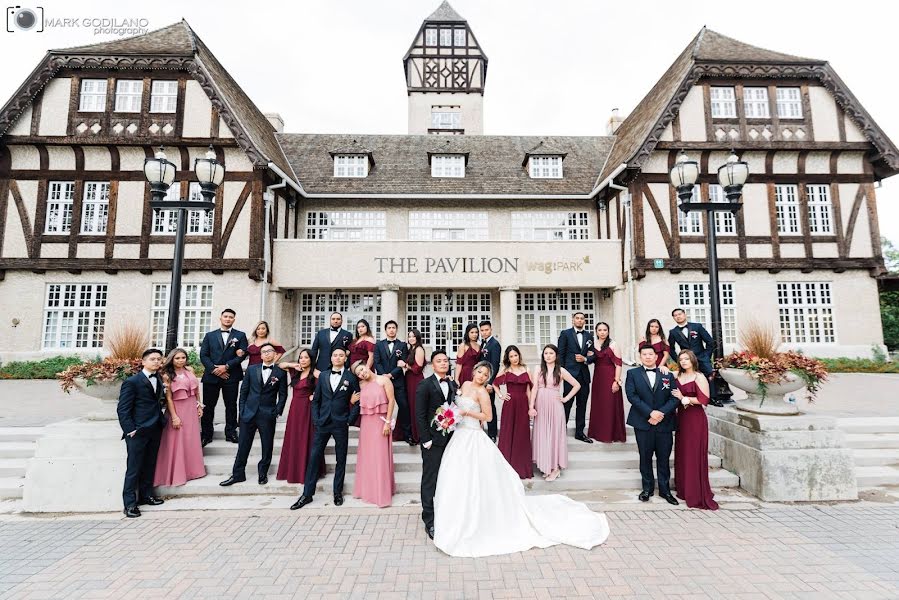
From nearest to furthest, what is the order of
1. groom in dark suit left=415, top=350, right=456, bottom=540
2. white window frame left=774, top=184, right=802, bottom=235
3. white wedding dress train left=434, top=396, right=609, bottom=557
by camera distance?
1. white wedding dress train left=434, top=396, right=609, bottom=557
2. groom in dark suit left=415, top=350, right=456, bottom=540
3. white window frame left=774, top=184, right=802, bottom=235

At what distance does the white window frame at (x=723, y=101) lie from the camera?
16531mm

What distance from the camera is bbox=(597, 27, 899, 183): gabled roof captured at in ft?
51.3

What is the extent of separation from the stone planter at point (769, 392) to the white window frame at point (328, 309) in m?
14.3

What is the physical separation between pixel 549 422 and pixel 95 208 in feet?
61.5

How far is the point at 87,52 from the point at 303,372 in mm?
18414

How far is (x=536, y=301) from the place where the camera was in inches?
733

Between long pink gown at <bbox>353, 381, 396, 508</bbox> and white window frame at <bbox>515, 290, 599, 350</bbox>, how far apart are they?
13.6 metres

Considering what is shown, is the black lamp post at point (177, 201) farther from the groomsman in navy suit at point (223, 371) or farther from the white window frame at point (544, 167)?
the white window frame at point (544, 167)

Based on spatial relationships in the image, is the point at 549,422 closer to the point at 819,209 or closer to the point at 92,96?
the point at 819,209

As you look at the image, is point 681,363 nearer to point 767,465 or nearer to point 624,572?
point 767,465

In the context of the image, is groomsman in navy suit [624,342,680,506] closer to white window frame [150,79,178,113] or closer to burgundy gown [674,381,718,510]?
burgundy gown [674,381,718,510]

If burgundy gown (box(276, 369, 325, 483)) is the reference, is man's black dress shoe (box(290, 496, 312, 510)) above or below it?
below

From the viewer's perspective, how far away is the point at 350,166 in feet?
62.3

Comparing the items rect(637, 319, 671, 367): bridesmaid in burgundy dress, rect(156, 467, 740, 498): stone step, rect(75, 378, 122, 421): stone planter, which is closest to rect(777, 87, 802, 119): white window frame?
rect(637, 319, 671, 367): bridesmaid in burgundy dress
